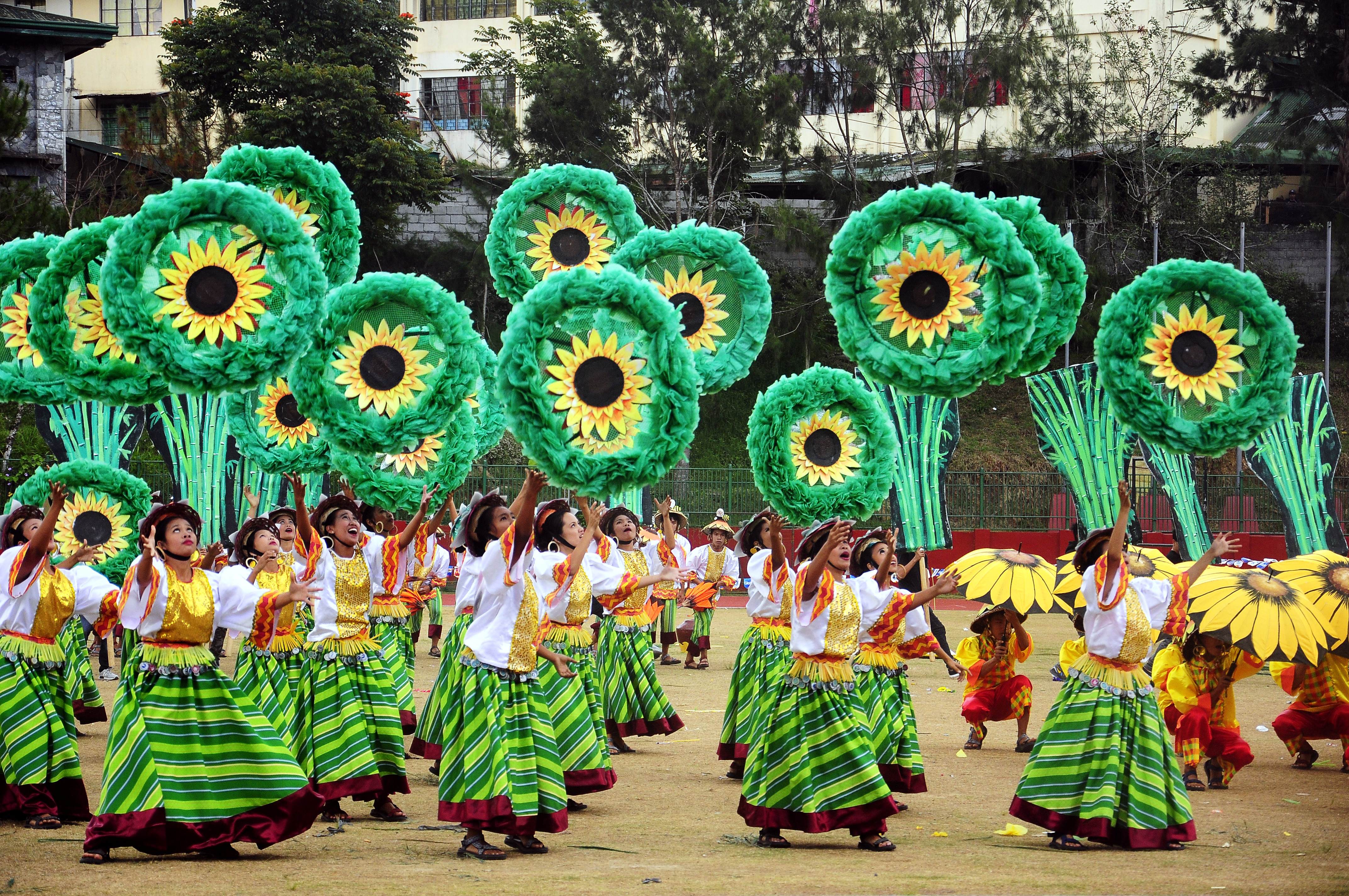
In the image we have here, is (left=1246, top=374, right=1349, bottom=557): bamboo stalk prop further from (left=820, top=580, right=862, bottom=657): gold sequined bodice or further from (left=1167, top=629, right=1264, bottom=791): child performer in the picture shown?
(left=820, top=580, right=862, bottom=657): gold sequined bodice

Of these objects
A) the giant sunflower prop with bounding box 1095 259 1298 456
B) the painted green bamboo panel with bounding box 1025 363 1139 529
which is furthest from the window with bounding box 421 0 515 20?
the giant sunflower prop with bounding box 1095 259 1298 456

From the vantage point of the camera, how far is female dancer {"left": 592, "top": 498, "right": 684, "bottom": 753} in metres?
10.4

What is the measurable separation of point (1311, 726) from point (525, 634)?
19.0ft

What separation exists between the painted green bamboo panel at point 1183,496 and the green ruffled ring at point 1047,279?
693 cm

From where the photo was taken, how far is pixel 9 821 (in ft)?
24.8

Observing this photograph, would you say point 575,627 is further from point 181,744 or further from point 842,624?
point 181,744

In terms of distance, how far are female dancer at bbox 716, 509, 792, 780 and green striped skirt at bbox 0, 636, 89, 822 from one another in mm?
3592

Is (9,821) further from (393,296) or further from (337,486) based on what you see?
(337,486)

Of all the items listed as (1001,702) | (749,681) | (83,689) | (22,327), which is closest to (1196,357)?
(1001,702)

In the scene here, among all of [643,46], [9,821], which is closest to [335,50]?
[643,46]

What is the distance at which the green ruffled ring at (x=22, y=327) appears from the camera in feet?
30.8

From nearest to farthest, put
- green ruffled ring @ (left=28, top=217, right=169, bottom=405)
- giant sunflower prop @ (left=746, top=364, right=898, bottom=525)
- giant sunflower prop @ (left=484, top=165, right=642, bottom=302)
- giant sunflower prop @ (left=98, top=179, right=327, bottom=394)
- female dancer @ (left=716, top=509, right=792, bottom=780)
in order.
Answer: giant sunflower prop @ (left=98, top=179, right=327, bottom=394) → green ruffled ring @ (left=28, top=217, right=169, bottom=405) → female dancer @ (left=716, top=509, right=792, bottom=780) → giant sunflower prop @ (left=746, top=364, right=898, bottom=525) → giant sunflower prop @ (left=484, top=165, right=642, bottom=302)

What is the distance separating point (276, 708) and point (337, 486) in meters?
17.7

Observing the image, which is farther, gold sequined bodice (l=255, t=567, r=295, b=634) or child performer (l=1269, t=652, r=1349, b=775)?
child performer (l=1269, t=652, r=1349, b=775)
